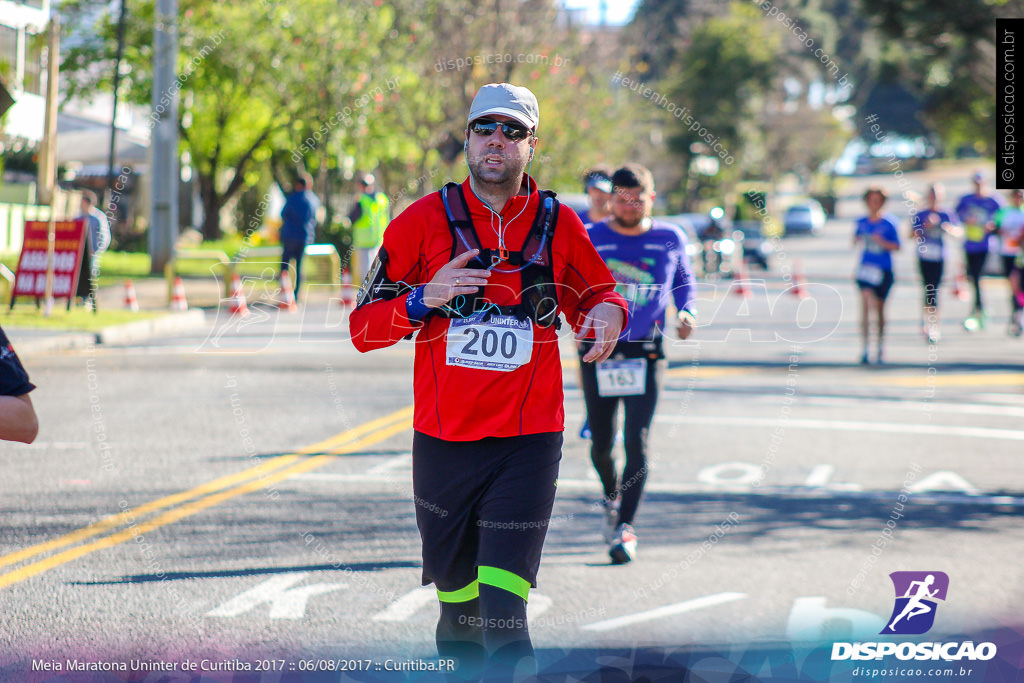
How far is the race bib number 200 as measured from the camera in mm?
3920

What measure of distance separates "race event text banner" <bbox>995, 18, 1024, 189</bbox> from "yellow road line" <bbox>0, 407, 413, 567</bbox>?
4914 millimetres

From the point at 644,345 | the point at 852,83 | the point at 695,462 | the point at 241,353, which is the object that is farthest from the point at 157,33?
the point at 852,83

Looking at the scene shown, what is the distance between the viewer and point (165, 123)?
2116 cm

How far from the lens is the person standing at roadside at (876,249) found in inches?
564

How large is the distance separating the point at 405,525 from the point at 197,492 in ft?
4.77

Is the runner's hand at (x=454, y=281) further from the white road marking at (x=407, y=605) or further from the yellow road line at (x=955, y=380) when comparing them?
the yellow road line at (x=955, y=380)

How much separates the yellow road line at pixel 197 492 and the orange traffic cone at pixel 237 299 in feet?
34.4

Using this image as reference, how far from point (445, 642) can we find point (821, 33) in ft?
216

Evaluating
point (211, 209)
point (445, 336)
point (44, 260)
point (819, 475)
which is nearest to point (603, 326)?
point (445, 336)

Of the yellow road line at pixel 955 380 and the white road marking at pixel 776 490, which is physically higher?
the yellow road line at pixel 955 380

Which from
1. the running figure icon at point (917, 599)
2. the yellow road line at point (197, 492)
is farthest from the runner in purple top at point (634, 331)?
the yellow road line at point (197, 492)

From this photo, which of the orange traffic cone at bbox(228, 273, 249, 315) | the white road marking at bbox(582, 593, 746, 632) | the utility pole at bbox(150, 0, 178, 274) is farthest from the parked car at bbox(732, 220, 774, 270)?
the white road marking at bbox(582, 593, 746, 632)

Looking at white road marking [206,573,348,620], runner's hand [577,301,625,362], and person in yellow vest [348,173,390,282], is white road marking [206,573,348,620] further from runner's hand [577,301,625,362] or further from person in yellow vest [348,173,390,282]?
person in yellow vest [348,173,390,282]

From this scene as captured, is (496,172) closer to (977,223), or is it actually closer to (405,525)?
(405,525)
